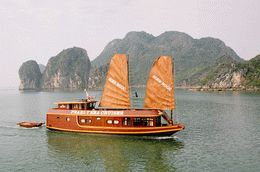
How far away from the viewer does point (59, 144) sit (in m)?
37.1

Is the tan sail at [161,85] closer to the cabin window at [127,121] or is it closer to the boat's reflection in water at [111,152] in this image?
the cabin window at [127,121]

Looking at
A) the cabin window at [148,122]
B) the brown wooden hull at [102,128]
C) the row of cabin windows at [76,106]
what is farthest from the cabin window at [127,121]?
the row of cabin windows at [76,106]

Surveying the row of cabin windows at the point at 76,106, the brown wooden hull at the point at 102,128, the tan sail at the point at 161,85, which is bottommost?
the brown wooden hull at the point at 102,128

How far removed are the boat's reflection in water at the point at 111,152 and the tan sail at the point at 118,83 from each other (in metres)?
4.65

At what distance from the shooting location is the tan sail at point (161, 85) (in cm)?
3838

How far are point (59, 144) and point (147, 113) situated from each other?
38.6 feet

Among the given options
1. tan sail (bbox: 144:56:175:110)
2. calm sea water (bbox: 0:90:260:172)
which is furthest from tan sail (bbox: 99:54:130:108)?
calm sea water (bbox: 0:90:260:172)

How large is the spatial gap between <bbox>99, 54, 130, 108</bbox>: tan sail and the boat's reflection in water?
15.3 ft

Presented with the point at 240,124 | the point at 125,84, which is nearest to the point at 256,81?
the point at 240,124

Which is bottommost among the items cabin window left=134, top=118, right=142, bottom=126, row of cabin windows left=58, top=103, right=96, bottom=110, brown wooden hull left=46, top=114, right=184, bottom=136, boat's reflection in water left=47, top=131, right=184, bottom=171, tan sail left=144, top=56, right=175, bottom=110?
boat's reflection in water left=47, top=131, right=184, bottom=171

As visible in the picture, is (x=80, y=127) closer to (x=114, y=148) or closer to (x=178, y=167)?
(x=114, y=148)

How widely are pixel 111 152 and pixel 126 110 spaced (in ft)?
23.6

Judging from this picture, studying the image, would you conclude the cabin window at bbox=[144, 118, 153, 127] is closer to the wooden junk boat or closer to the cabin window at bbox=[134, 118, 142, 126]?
the wooden junk boat

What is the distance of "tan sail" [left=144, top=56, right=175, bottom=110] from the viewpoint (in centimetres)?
3838
